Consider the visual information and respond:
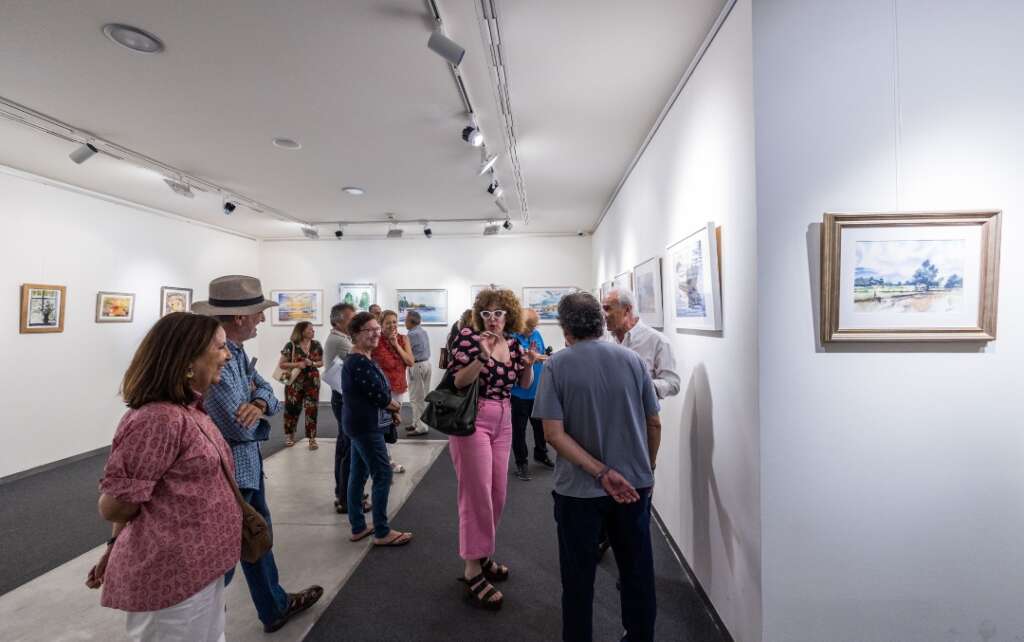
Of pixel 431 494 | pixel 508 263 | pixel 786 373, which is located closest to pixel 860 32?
pixel 786 373

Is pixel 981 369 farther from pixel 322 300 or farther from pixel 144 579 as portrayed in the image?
pixel 322 300

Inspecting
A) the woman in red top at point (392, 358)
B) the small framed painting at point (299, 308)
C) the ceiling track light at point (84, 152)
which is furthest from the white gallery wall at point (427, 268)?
the ceiling track light at point (84, 152)

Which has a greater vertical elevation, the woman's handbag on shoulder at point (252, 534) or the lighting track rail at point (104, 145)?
the lighting track rail at point (104, 145)

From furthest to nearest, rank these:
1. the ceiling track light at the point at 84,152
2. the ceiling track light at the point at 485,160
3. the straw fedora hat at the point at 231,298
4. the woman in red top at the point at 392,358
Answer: the woman in red top at the point at 392,358 < the ceiling track light at the point at 485,160 < the ceiling track light at the point at 84,152 < the straw fedora hat at the point at 231,298

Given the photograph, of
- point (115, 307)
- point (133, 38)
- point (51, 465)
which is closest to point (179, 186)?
point (115, 307)

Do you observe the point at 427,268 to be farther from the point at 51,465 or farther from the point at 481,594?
the point at 481,594

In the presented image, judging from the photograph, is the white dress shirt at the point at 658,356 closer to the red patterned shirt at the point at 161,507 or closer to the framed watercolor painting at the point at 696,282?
the framed watercolor painting at the point at 696,282

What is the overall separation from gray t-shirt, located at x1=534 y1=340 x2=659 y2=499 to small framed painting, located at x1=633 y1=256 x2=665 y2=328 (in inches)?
65.0

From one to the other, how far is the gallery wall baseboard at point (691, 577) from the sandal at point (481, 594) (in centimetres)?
112

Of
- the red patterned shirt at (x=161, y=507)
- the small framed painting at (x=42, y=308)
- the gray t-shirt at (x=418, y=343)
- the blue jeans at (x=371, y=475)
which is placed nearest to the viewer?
the red patterned shirt at (x=161, y=507)

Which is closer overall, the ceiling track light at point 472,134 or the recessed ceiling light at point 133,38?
the recessed ceiling light at point 133,38

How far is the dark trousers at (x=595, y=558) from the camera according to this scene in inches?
68.4

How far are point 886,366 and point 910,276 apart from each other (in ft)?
1.19

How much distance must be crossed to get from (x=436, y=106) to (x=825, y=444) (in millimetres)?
3130
